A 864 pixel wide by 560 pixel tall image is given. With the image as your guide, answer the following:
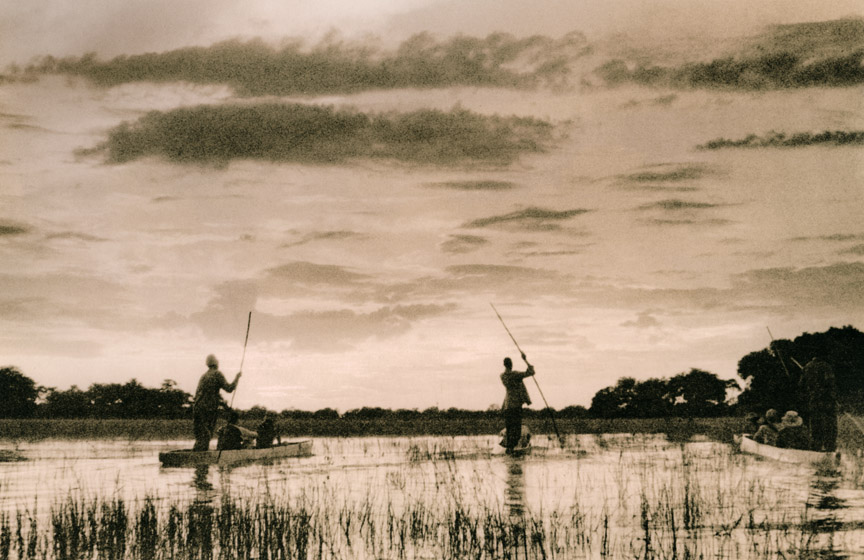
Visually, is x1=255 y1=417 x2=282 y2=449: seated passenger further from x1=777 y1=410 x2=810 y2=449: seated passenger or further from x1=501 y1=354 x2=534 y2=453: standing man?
x1=777 y1=410 x2=810 y2=449: seated passenger

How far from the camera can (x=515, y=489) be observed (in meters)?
14.6

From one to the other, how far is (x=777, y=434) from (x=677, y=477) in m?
5.20

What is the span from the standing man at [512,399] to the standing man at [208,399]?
20.0 feet

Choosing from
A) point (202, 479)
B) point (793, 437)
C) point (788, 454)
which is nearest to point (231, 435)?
point (202, 479)

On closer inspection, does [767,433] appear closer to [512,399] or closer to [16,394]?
[512,399]

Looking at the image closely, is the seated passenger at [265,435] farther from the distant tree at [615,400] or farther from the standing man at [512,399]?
the distant tree at [615,400]

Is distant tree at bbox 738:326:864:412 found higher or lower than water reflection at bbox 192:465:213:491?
higher

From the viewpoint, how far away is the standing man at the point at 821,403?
63.7ft

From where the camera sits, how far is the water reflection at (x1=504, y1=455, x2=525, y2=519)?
12049mm

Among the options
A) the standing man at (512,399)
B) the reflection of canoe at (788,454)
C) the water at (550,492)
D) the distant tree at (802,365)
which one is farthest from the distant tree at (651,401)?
the standing man at (512,399)

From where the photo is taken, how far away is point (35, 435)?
114ft

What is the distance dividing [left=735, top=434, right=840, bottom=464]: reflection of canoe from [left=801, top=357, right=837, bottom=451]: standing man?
2.01 feet

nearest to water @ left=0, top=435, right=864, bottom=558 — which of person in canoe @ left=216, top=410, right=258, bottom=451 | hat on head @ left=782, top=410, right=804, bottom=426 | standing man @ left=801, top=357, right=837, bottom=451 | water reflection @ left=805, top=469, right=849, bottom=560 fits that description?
water reflection @ left=805, top=469, right=849, bottom=560

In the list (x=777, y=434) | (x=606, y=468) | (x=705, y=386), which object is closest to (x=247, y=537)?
(x=606, y=468)
